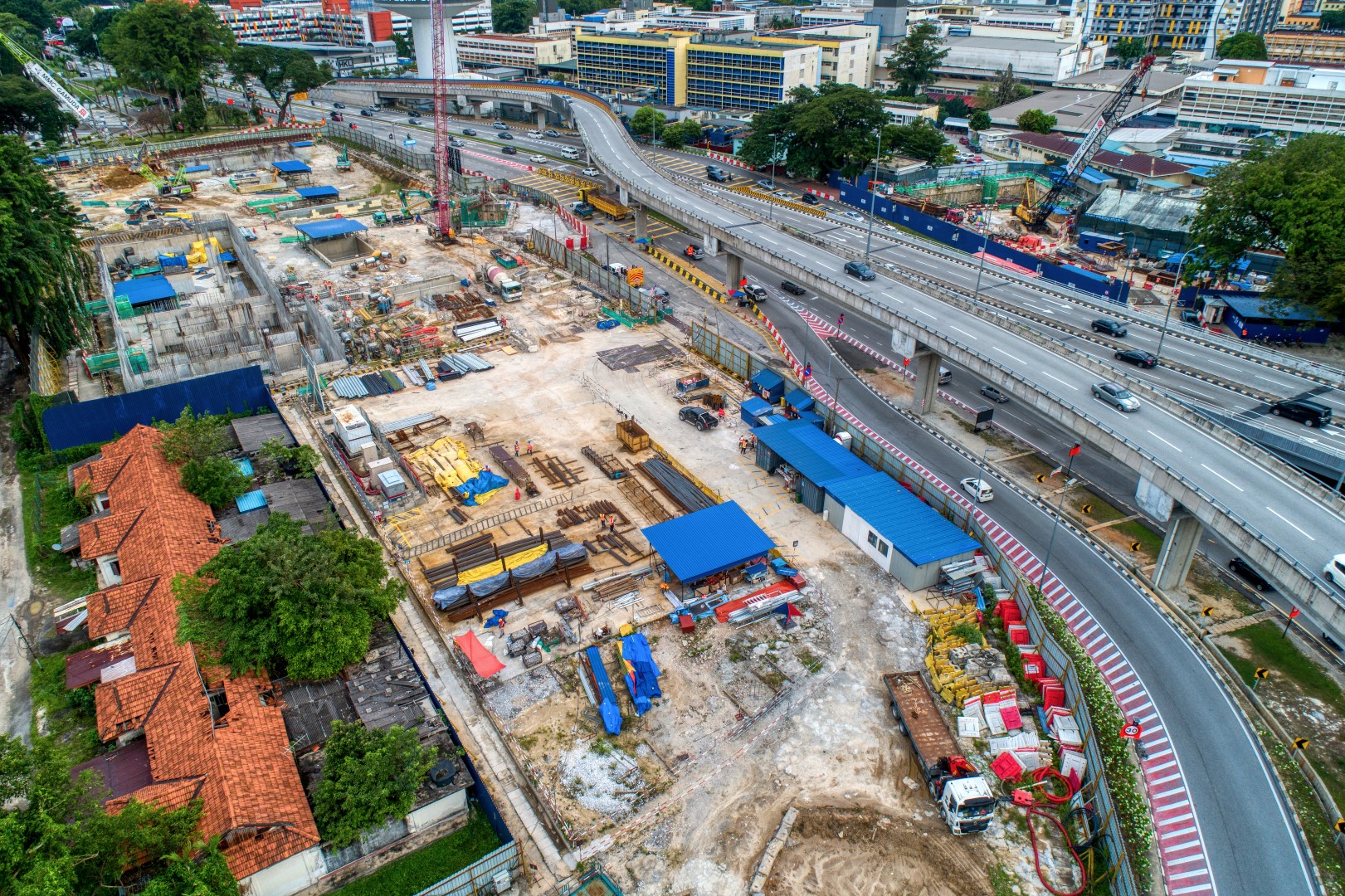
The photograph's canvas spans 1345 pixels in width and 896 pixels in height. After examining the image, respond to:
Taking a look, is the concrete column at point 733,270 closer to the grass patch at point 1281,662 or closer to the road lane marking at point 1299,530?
the road lane marking at point 1299,530

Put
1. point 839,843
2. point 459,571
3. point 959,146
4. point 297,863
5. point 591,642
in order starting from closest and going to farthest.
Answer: point 297,863, point 839,843, point 591,642, point 459,571, point 959,146

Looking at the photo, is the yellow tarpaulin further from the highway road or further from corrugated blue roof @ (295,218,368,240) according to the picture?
corrugated blue roof @ (295,218,368,240)

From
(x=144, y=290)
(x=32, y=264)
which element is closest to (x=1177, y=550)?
(x=32, y=264)

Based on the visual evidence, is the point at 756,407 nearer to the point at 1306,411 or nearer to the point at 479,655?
the point at 479,655

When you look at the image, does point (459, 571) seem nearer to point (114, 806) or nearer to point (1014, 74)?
point (114, 806)

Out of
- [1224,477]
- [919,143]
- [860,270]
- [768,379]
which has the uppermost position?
[919,143]

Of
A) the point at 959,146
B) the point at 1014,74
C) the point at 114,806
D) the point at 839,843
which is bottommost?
the point at 839,843

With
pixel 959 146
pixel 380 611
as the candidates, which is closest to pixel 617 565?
pixel 380 611
